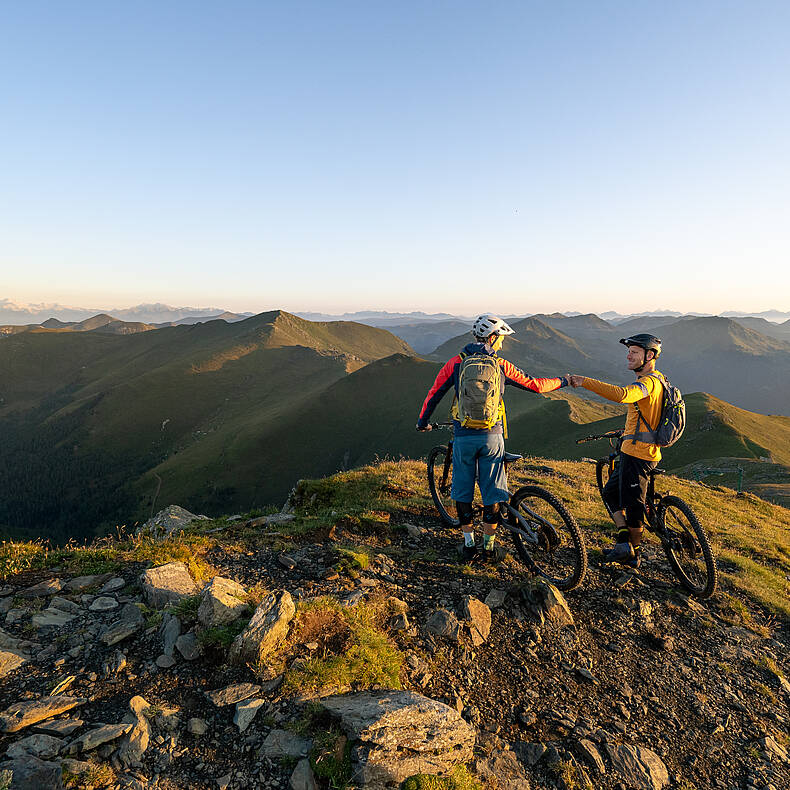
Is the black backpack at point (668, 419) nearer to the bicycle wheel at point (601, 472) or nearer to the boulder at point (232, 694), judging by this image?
the bicycle wheel at point (601, 472)

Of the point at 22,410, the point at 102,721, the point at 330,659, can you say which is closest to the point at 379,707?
the point at 330,659

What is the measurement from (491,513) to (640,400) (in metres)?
3.29

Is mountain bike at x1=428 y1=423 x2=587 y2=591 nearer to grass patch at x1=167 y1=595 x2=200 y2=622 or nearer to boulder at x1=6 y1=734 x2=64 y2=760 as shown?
grass patch at x1=167 y1=595 x2=200 y2=622

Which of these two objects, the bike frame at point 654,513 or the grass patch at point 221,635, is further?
the bike frame at point 654,513

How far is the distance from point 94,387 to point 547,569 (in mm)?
223297

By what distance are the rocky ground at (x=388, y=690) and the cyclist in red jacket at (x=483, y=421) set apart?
1.13 meters

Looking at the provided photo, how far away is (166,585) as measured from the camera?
5.55m

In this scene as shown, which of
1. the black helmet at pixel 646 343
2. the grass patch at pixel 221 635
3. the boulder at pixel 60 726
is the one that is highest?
the black helmet at pixel 646 343

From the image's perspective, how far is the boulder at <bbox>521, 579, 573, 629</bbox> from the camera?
20.5 ft

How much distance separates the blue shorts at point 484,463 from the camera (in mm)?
7000

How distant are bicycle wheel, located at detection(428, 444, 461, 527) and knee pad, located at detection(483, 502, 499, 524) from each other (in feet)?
6.58

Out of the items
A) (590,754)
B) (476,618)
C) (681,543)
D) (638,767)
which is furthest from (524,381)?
(638,767)

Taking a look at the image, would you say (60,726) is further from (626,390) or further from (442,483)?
(626,390)

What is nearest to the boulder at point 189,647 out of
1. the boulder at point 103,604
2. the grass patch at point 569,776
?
the boulder at point 103,604
